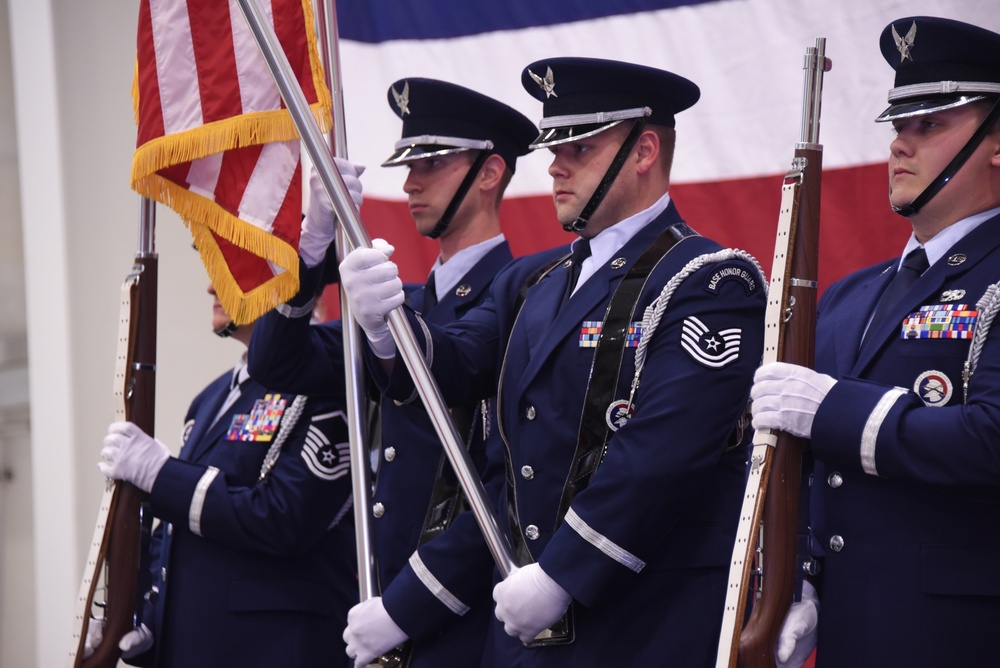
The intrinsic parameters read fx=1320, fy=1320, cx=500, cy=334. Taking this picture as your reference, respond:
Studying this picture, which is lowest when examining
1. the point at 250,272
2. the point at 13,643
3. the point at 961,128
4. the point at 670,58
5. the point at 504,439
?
the point at 13,643

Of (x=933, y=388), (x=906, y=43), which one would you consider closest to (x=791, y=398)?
(x=933, y=388)

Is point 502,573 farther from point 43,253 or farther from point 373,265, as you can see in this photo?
point 43,253

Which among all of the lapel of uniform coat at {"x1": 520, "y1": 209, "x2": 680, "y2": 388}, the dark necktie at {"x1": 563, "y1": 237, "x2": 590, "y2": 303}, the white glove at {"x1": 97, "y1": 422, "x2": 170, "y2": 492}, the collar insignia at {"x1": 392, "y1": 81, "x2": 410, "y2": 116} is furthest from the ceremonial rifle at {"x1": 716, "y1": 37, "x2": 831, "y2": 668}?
the white glove at {"x1": 97, "y1": 422, "x2": 170, "y2": 492}

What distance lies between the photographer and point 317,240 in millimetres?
3129

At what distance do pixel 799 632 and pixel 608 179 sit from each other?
0.98m

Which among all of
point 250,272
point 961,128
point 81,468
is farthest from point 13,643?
point 961,128

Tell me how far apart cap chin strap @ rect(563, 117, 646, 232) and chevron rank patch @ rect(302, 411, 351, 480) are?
0.97m

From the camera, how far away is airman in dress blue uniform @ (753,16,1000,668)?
2.10 metres

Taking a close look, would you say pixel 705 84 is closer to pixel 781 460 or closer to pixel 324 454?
pixel 324 454

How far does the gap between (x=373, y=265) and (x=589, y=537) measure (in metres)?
0.77

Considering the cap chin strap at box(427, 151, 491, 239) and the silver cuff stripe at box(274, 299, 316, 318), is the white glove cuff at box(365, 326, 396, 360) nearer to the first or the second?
the silver cuff stripe at box(274, 299, 316, 318)

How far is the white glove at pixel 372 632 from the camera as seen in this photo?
9.14ft

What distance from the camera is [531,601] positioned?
237 centimetres

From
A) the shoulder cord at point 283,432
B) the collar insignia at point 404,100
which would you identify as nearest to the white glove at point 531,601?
the shoulder cord at point 283,432
